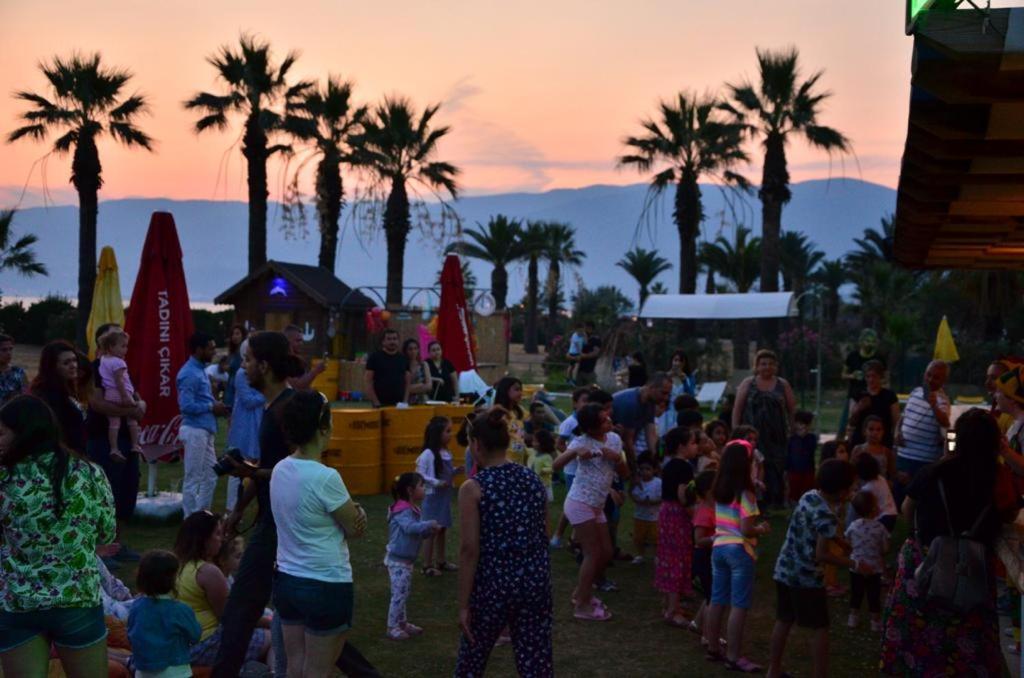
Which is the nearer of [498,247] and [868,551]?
[868,551]

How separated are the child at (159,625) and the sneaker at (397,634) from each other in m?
2.42

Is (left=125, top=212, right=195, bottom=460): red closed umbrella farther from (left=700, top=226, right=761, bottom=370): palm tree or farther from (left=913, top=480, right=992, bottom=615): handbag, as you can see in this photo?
(left=700, top=226, right=761, bottom=370): palm tree

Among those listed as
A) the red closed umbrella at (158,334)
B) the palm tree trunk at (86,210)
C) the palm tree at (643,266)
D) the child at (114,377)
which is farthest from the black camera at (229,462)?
the palm tree at (643,266)

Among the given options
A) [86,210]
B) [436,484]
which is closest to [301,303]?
[86,210]

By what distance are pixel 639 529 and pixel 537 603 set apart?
5.18 m

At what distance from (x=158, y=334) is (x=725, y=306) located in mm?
14539

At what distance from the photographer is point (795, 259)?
68.0 m

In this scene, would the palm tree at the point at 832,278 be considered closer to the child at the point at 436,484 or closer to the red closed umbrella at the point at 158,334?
the red closed umbrella at the point at 158,334

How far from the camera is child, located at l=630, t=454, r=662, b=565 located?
948 centimetres

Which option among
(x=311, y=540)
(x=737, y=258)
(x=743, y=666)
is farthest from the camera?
(x=737, y=258)

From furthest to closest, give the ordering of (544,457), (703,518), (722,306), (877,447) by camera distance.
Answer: (722,306)
(544,457)
(877,447)
(703,518)

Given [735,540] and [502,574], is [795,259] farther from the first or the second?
[502,574]

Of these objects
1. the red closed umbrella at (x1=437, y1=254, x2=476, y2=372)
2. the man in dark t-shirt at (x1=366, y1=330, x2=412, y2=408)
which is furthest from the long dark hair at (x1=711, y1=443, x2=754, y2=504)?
the red closed umbrella at (x1=437, y1=254, x2=476, y2=372)

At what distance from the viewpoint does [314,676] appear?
475cm
